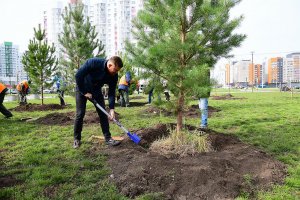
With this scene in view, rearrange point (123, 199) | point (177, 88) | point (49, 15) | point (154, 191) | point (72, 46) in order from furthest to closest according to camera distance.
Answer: point (49, 15) < point (72, 46) < point (177, 88) < point (154, 191) < point (123, 199)

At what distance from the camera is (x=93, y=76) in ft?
15.2

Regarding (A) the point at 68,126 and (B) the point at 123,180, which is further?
(A) the point at 68,126

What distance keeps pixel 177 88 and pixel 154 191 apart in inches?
76.6

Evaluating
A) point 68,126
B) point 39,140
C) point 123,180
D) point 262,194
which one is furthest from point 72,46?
point 262,194

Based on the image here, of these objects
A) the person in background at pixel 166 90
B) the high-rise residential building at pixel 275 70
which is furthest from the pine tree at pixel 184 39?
the high-rise residential building at pixel 275 70

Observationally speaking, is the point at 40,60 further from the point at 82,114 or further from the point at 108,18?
the point at 108,18

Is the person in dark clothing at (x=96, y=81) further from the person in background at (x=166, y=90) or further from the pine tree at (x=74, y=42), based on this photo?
the pine tree at (x=74, y=42)

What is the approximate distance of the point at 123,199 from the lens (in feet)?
9.10

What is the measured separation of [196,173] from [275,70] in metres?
108

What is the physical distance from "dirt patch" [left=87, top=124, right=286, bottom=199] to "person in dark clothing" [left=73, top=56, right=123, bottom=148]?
887 millimetres

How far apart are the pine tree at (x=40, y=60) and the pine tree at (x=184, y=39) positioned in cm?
910

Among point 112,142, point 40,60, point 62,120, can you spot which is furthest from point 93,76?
point 40,60

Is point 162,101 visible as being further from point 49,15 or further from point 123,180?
point 49,15

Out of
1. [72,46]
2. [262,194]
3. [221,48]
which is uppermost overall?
[72,46]
